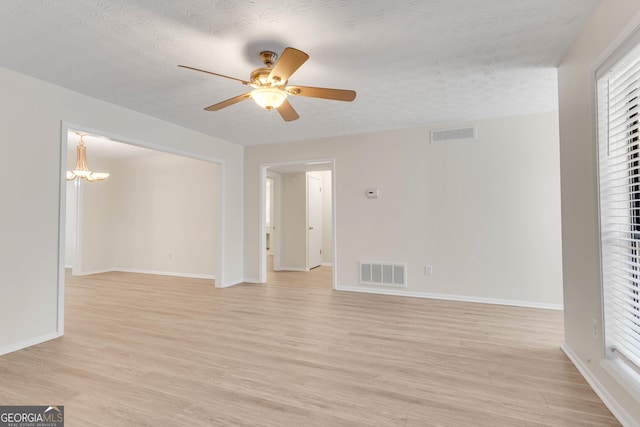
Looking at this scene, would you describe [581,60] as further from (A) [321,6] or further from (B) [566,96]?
(A) [321,6]

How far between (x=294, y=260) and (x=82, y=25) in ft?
18.2

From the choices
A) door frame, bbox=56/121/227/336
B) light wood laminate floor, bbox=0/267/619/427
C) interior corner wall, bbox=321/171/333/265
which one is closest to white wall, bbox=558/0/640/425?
light wood laminate floor, bbox=0/267/619/427

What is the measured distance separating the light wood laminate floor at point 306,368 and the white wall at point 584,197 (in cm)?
16

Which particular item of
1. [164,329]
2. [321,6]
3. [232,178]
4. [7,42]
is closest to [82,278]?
[232,178]

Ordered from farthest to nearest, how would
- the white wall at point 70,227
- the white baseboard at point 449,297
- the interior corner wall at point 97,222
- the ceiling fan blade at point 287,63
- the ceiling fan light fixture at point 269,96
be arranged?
1. the white wall at point 70,227
2. the interior corner wall at point 97,222
3. the white baseboard at point 449,297
4. the ceiling fan light fixture at point 269,96
5. the ceiling fan blade at point 287,63

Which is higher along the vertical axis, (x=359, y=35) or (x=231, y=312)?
(x=359, y=35)

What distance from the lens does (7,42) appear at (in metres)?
2.23

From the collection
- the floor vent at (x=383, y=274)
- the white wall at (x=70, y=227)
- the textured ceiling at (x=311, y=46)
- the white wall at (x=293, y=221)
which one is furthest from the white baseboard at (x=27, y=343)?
the white wall at (x=70, y=227)

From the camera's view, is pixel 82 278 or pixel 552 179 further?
pixel 82 278

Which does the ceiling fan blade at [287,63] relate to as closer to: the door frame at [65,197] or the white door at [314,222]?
the door frame at [65,197]

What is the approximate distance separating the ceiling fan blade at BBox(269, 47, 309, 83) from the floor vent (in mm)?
3143

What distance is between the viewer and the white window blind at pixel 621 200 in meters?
1.65

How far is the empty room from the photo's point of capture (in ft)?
6.01

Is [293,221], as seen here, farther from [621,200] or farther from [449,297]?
[621,200]
